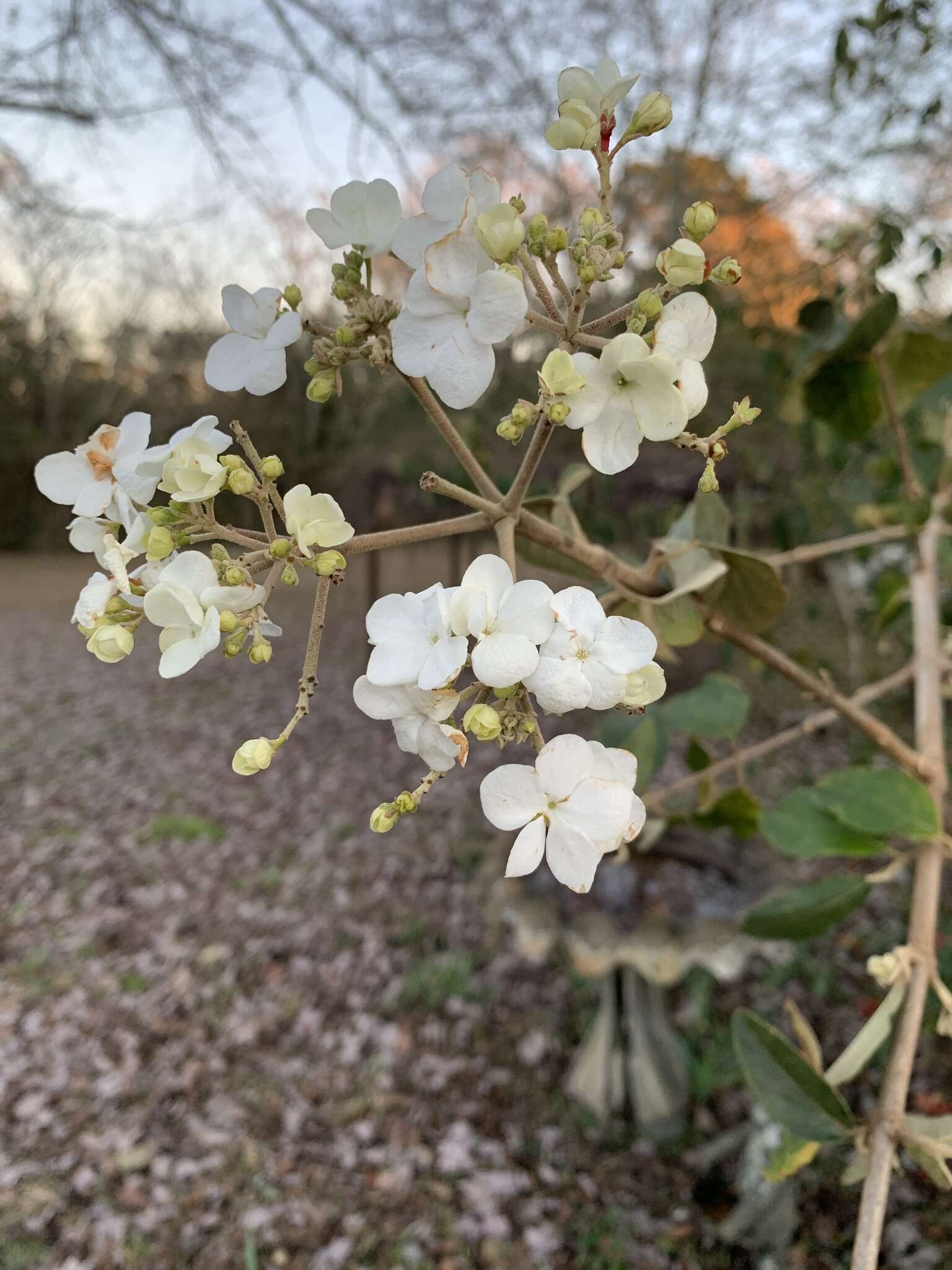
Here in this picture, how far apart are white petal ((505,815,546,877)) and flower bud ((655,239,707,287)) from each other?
228mm

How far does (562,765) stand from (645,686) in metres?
0.05

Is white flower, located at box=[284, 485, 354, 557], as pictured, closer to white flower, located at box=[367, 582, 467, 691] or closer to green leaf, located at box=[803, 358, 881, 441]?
white flower, located at box=[367, 582, 467, 691]

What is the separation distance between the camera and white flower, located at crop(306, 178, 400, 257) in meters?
0.38

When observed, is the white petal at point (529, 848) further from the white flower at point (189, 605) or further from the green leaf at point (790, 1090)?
the green leaf at point (790, 1090)

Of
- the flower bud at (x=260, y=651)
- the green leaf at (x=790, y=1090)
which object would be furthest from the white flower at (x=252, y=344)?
the green leaf at (x=790, y=1090)

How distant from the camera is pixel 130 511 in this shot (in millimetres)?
391

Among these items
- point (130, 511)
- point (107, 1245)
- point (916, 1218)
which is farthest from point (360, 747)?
point (130, 511)

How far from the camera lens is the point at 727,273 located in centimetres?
36

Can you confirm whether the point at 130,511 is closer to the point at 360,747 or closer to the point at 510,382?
the point at 510,382

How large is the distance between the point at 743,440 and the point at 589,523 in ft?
2.60

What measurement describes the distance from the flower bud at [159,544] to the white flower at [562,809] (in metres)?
0.17

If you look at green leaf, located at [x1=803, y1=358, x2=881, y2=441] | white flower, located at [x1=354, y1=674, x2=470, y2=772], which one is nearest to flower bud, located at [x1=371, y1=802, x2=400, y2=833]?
white flower, located at [x1=354, y1=674, x2=470, y2=772]

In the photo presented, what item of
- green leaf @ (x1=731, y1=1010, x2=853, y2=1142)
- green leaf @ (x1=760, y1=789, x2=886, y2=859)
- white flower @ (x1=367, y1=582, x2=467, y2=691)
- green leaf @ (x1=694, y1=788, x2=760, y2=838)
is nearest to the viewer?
white flower @ (x1=367, y1=582, x2=467, y2=691)

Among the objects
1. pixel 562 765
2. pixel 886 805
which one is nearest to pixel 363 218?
pixel 562 765
